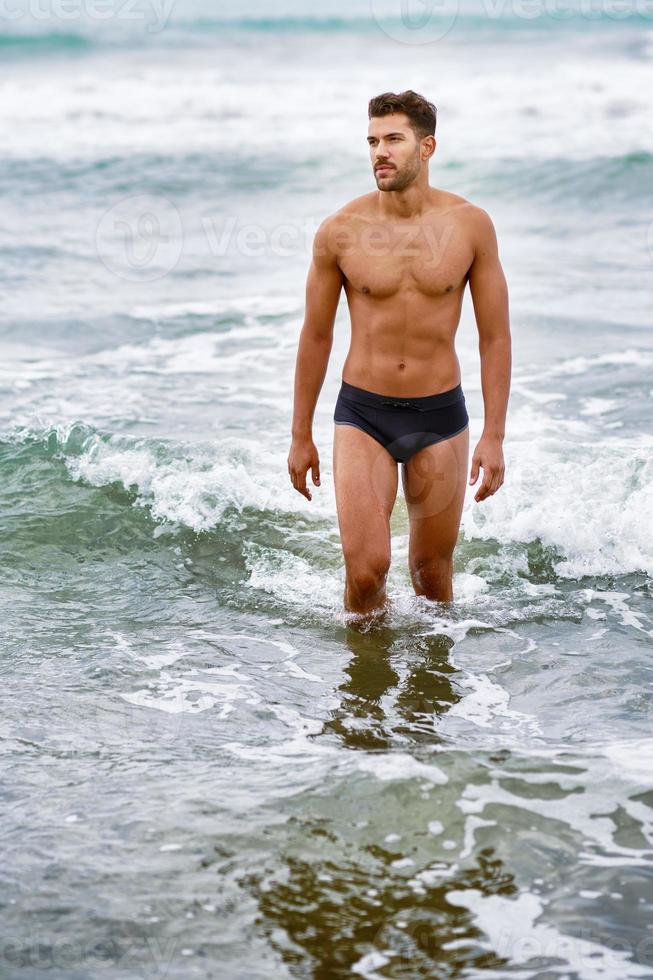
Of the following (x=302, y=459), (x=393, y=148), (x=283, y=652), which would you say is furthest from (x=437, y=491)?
(x=393, y=148)

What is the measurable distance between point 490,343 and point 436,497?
730 mm

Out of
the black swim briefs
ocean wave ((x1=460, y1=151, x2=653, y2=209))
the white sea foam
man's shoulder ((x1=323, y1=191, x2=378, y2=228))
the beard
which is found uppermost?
ocean wave ((x1=460, y1=151, x2=653, y2=209))

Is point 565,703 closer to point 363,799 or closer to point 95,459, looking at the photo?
point 363,799

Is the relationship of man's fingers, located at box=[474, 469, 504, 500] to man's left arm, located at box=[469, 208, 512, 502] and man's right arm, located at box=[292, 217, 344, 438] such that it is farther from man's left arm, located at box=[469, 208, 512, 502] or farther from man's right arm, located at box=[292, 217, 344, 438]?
man's right arm, located at box=[292, 217, 344, 438]

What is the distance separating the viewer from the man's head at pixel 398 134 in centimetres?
498

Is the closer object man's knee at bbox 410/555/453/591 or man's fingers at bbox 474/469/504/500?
man's fingers at bbox 474/469/504/500

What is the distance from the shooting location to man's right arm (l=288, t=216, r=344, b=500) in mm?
5148

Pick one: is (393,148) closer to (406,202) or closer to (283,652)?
(406,202)

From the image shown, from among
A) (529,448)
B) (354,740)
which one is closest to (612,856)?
(354,740)

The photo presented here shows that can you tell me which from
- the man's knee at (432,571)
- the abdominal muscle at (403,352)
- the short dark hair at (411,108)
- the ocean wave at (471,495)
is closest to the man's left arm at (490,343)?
the abdominal muscle at (403,352)

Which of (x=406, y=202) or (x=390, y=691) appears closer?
(x=390, y=691)

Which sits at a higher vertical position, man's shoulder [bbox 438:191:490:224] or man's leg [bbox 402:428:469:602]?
man's shoulder [bbox 438:191:490:224]

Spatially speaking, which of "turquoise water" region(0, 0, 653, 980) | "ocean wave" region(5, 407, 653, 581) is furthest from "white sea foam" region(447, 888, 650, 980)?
"ocean wave" region(5, 407, 653, 581)

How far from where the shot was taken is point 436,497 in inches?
209
